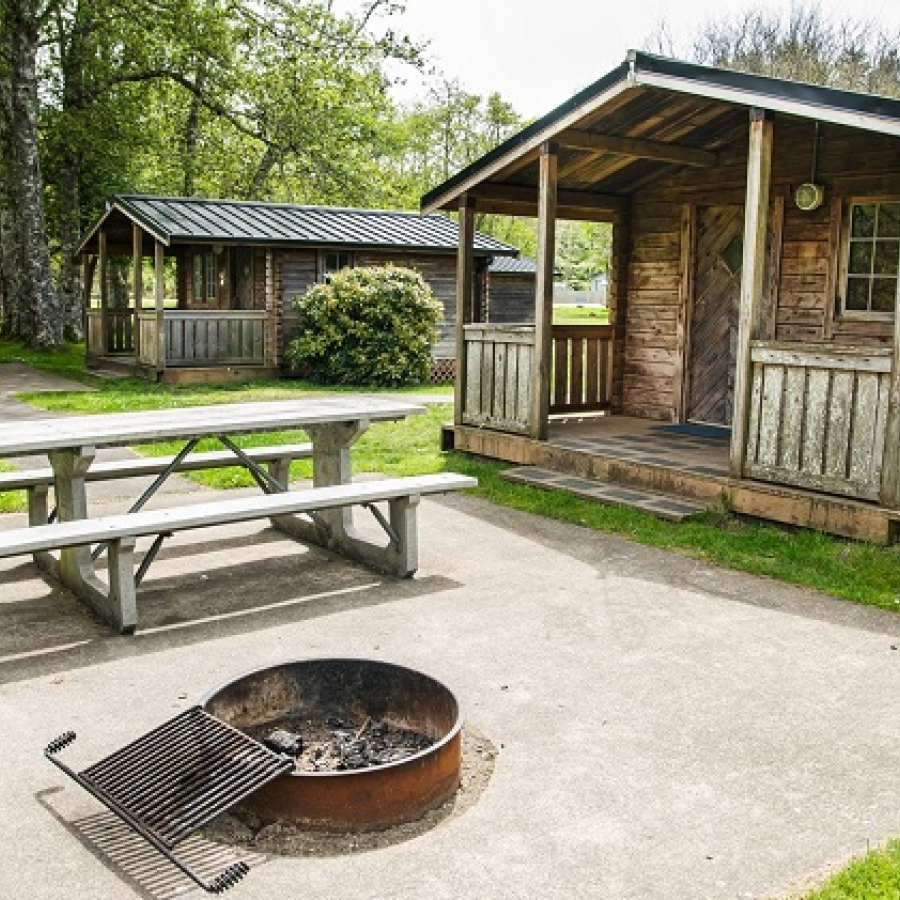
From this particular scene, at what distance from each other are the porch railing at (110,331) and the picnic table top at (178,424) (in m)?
14.5

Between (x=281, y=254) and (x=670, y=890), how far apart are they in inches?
686

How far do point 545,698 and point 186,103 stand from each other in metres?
31.1

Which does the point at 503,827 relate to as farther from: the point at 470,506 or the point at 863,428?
the point at 470,506

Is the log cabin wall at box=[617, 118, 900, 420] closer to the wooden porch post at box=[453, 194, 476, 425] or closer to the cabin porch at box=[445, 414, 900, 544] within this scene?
the cabin porch at box=[445, 414, 900, 544]

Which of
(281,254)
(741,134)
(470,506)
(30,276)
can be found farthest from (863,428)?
(30,276)

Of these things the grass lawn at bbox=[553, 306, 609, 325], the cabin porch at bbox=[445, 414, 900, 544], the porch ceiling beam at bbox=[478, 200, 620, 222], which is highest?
the porch ceiling beam at bbox=[478, 200, 620, 222]

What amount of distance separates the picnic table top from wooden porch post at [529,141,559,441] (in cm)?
256

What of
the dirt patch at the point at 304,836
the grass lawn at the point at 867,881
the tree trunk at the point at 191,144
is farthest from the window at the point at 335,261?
the grass lawn at the point at 867,881

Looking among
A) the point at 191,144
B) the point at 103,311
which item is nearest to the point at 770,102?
the point at 103,311

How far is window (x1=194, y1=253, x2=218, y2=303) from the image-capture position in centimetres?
2089

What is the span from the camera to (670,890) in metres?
3.13

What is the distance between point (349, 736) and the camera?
3945 mm

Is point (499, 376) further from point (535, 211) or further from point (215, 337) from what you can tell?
point (215, 337)

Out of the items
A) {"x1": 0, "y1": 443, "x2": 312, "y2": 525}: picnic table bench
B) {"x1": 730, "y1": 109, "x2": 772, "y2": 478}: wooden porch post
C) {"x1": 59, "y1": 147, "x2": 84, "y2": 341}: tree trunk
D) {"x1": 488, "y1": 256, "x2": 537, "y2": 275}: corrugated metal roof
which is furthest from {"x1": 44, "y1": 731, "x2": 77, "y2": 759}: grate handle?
{"x1": 59, "y1": 147, "x2": 84, "y2": 341}: tree trunk
